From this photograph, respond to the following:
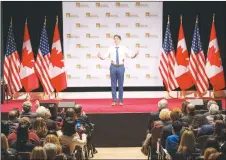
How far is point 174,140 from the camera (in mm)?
7129

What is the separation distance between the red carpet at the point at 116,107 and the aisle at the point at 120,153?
2.64 ft

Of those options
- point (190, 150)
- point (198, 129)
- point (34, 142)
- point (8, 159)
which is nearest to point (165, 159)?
point (198, 129)

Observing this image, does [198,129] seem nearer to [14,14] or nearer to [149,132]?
[149,132]


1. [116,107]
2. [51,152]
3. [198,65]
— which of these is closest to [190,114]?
[51,152]

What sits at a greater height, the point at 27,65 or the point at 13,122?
the point at 27,65

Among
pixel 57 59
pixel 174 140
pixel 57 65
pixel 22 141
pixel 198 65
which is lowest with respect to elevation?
pixel 174 140

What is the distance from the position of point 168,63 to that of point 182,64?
368 mm

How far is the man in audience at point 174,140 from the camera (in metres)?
7.08

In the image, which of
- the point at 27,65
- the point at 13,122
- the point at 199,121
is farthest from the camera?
the point at 27,65

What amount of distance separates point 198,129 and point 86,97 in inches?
257

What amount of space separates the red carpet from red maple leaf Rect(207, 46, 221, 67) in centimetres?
132

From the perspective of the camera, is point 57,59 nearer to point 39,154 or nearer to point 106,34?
point 106,34

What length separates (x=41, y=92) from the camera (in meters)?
14.1

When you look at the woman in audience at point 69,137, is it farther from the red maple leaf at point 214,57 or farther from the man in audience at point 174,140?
the red maple leaf at point 214,57
